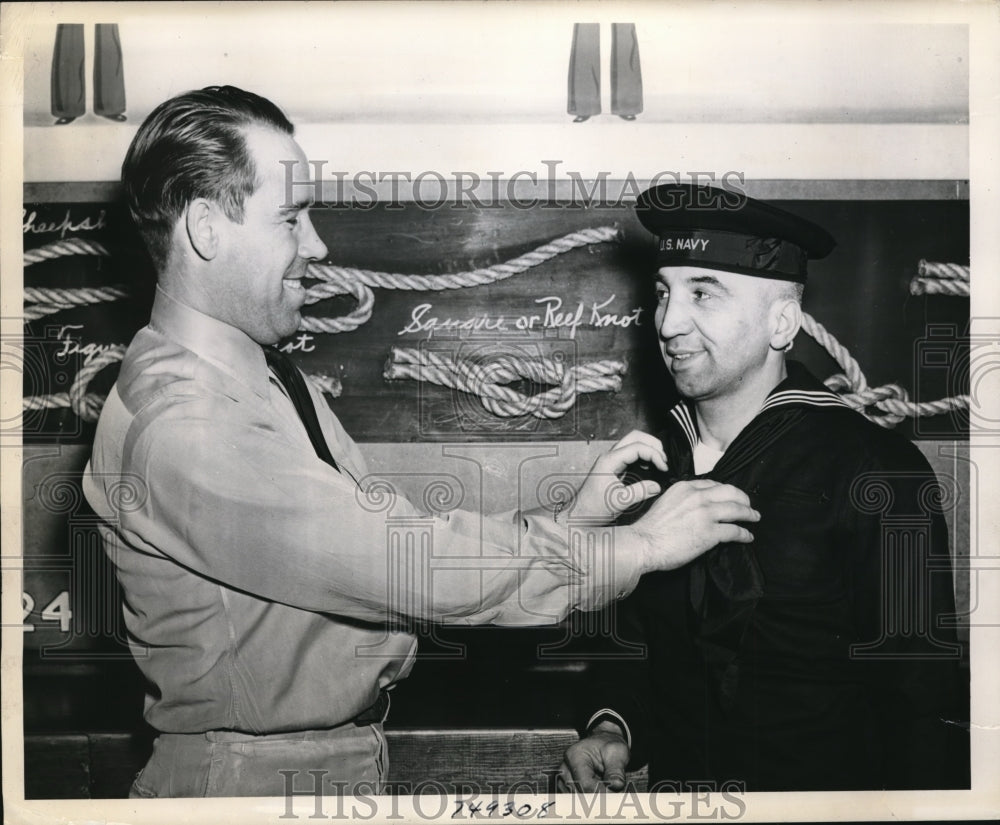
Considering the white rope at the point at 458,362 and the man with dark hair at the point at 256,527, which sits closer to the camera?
the man with dark hair at the point at 256,527

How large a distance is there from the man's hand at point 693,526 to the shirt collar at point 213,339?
2.25 ft

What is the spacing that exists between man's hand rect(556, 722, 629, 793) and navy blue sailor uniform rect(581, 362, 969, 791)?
0.02m

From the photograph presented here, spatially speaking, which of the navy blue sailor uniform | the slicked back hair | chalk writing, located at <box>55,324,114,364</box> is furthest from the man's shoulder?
chalk writing, located at <box>55,324,114,364</box>

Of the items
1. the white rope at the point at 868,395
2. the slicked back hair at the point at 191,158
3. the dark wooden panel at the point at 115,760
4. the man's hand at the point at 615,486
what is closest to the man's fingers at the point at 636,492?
the man's hand at the point at 615,486

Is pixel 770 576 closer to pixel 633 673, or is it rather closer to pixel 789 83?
pixel 633 673

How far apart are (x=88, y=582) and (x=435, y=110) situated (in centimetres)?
100

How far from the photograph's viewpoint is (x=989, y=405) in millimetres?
1768

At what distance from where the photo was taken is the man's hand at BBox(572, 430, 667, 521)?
1688mm

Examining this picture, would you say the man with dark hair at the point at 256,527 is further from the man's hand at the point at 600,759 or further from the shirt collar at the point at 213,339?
the man's hand at the point at 600,759

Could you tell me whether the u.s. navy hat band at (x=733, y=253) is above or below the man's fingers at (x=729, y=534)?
above

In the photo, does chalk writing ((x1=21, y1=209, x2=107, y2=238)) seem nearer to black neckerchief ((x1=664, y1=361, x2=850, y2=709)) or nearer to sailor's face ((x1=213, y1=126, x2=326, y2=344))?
sailor's face ((x1=213, y1=126, x2=326, y2=344))

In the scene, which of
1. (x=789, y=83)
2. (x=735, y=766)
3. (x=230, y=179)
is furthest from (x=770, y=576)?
(x=230, y=179)

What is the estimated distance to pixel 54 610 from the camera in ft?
5.67

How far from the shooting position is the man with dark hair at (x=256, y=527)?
1597mm
